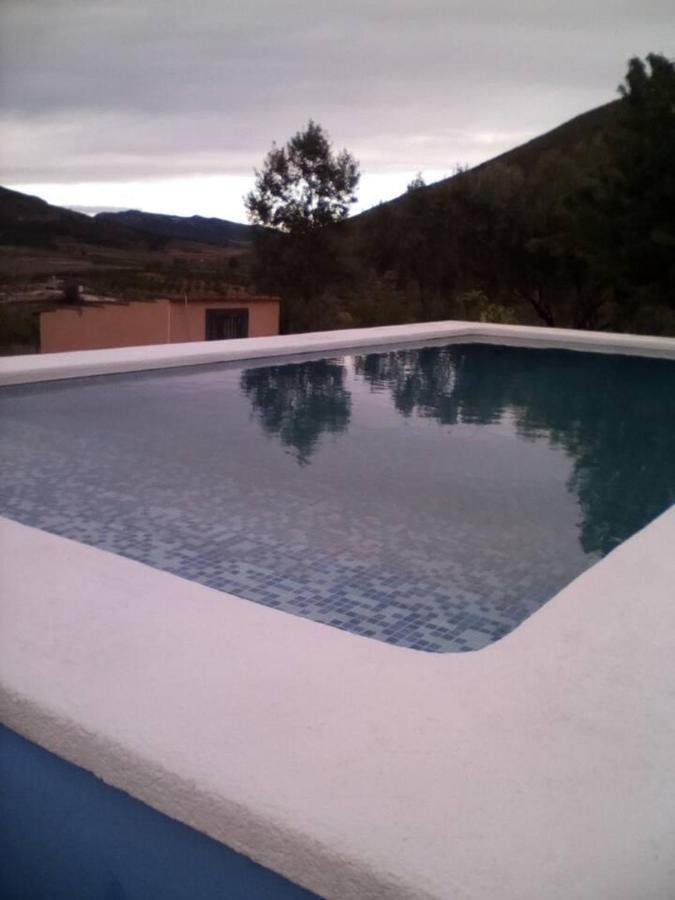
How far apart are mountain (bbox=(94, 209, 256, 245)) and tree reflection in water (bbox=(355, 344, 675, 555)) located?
3.66 m

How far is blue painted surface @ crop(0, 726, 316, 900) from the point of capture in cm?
157

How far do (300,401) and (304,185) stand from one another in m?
9.93

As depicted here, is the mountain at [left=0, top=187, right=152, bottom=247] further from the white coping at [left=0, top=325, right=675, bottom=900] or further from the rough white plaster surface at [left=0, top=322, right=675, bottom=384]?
the rough white plaster surface at [left=0, top=322, right=675, bottom=384]

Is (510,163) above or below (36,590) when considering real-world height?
above

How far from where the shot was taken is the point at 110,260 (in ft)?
42.7

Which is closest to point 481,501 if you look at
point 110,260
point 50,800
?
point 50,800

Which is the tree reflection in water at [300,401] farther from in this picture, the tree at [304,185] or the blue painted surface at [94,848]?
the tree at [304,185]

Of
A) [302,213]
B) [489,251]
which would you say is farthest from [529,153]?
[302,213]

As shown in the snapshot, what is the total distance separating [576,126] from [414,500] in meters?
11.3

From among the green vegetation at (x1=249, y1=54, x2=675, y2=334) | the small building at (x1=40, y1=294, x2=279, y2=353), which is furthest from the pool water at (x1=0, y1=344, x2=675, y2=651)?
the small building at (x1=40, y1=294, x2=279, y2=353)

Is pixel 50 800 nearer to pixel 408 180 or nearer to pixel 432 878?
pixel 432 878

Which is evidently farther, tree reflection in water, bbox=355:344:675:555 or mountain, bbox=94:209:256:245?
mountain, bbox=94:209:256:245

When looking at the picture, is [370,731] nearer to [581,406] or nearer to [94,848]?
[94,848]

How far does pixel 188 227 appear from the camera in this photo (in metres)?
13.3
